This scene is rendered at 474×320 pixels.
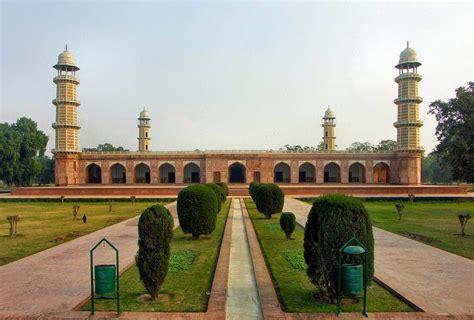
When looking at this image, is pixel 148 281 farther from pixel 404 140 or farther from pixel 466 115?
pixel 404 140

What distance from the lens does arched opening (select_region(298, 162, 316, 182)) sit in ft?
135

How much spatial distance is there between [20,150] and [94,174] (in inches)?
291

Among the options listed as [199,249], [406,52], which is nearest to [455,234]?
[199,249]

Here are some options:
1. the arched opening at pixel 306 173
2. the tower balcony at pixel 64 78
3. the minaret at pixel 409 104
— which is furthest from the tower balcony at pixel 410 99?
the tower balcony at pixel 64 78

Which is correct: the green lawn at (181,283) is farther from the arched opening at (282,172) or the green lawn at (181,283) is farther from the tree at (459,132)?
the arched opening at (282,172)

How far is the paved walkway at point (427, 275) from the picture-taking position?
209 inches

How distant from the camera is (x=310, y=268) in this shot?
17.5 ft

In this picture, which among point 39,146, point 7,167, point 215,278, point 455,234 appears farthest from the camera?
point 39,146

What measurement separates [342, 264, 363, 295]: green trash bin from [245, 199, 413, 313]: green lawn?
18.6 inches

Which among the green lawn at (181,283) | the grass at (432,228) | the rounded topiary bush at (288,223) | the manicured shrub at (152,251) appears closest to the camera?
the green lawn at (181,283)

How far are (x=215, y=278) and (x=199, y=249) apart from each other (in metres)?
2.58

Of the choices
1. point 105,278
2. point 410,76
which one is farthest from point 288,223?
point 410,76

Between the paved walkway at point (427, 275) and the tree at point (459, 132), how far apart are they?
30.9ft

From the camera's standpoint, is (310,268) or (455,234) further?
(455,234)
